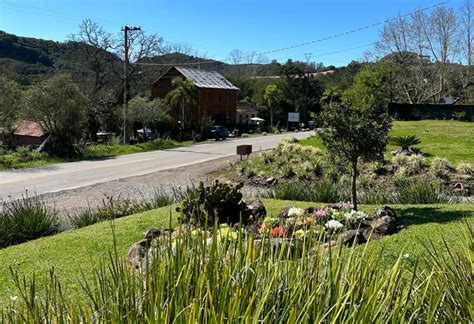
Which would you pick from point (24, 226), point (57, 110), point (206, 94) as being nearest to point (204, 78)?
point (206, 94)

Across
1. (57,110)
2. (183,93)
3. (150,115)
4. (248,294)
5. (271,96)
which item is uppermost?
(271,96)

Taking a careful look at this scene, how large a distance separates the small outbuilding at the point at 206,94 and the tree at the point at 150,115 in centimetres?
809

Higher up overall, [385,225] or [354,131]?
[354,131]

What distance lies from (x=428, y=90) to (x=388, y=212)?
52.1m

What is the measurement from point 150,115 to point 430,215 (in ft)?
111

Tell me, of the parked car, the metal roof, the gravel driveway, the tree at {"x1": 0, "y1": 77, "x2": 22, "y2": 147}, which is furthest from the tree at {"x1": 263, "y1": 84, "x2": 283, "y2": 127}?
the gravel driveway

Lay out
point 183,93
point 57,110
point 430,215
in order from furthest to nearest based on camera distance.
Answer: point 183,93 < point 57,110 < point 430,215

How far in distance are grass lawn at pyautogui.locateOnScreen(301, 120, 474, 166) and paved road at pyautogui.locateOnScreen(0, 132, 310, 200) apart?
7.60 meters

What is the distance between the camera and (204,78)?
5778cm

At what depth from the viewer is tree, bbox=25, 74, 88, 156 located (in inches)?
1034

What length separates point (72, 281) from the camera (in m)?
6.21

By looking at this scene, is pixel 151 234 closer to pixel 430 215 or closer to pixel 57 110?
pixel 430 215

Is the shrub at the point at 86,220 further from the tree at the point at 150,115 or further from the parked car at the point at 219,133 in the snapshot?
the parked car at the point at 219,133

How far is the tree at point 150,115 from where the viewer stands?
40.6 meters
